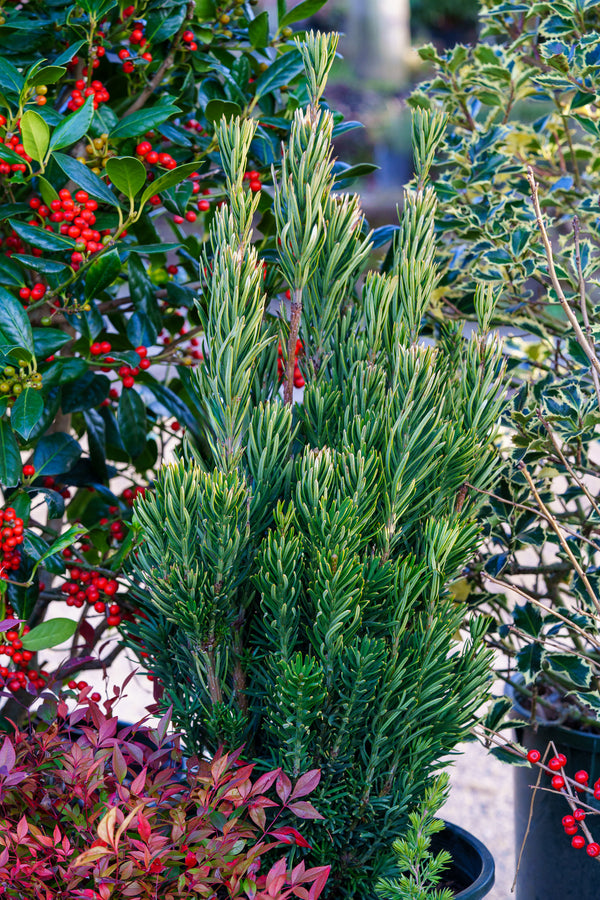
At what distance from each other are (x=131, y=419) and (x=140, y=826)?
562 mm

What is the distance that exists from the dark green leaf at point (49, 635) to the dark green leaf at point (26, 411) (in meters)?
0.20

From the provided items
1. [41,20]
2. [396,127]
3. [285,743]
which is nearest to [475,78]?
[41,20]

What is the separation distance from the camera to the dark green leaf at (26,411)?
2.82 feet

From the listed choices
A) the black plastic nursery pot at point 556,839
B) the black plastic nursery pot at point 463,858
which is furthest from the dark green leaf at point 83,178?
the black plastic nursery pot at point 556,839

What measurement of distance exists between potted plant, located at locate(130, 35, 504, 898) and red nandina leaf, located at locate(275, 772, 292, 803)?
0.12 ft

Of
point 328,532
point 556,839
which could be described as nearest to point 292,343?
point 328,532

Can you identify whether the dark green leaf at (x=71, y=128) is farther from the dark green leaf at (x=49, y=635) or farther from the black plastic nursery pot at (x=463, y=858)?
the black plastic nursery pot at (x=463, y=858)

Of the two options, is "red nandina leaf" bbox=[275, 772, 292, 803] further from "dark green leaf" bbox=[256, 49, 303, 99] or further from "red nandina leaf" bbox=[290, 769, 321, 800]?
"dark green leaf" bbox=[256, 49, 303, 99]

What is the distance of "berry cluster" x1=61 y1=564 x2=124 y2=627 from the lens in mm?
997

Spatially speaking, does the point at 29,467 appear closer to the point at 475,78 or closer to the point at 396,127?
the point at 475,78

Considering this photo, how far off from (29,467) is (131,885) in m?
0.50

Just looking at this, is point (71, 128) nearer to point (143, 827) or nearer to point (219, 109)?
point (219, 109)

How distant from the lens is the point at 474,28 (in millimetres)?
13445

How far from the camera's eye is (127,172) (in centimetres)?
87
